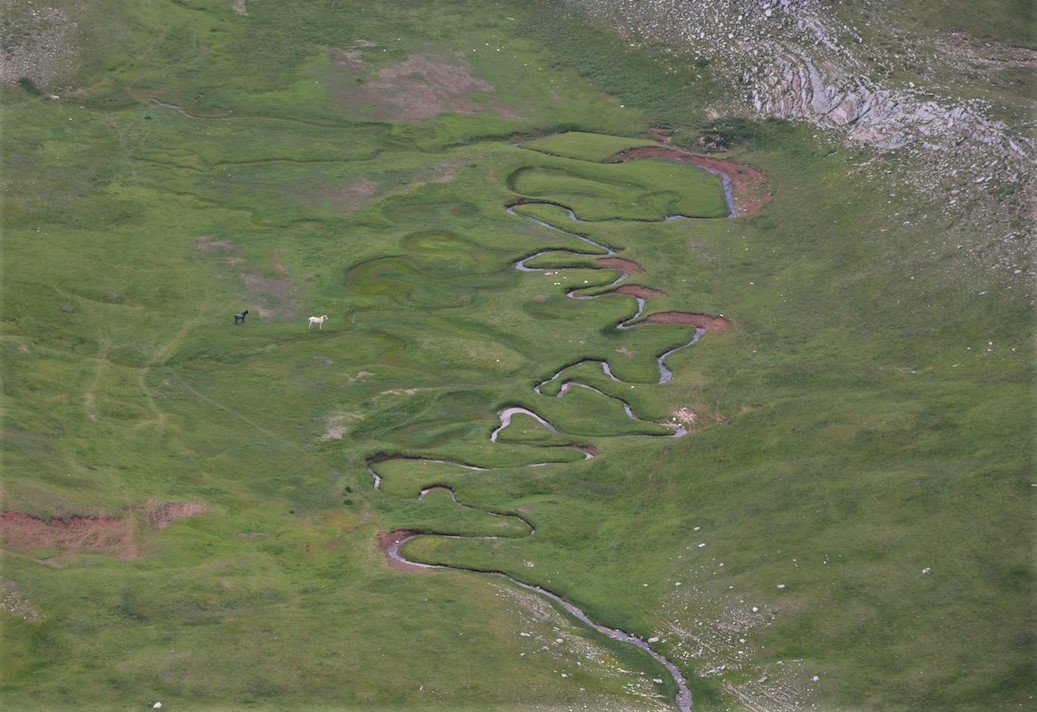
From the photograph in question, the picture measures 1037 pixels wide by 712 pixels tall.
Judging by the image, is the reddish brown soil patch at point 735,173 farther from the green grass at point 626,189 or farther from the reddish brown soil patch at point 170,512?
the reddish brown soil patch at point 170,512

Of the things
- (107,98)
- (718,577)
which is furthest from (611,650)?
(107,98)

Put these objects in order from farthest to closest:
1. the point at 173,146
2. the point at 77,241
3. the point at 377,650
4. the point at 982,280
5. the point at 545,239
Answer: the point at 173,146
the point at 545,239
the point at 77,241
the point at 982,280
the point at 377,650

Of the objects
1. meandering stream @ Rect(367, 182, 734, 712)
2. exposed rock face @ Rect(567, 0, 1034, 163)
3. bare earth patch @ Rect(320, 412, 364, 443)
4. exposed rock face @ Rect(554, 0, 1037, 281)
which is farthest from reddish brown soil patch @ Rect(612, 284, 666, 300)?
bare earth patch @ Rect(320, 412, 364, 443)

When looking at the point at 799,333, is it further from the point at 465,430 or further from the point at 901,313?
the point at 465,430

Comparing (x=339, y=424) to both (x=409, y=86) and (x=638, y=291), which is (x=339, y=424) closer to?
(x=638, y=291)

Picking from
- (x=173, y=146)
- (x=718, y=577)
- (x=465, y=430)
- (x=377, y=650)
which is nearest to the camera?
(x=377, y=650)
